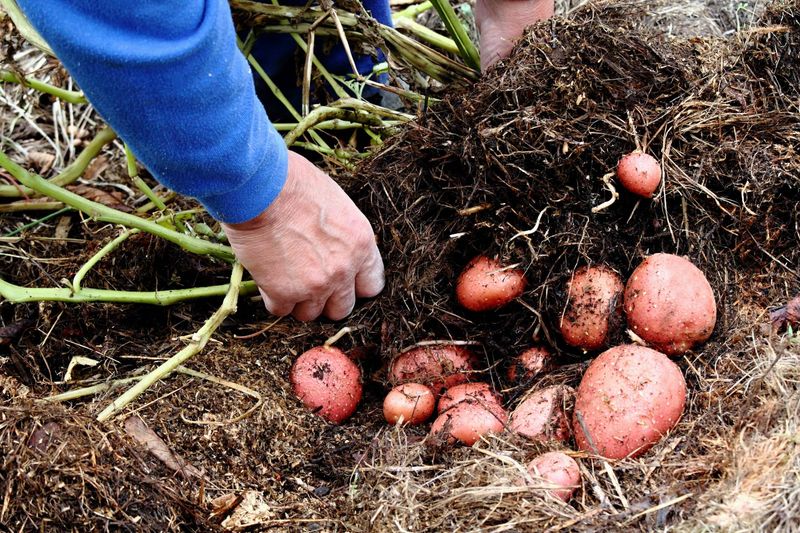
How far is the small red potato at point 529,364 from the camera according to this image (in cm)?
206

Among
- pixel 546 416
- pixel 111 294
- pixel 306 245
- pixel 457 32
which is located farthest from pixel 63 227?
pixel 546 416

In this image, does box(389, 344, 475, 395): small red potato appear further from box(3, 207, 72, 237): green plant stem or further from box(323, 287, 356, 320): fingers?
box(3, 207, 72, 237): green plant stem

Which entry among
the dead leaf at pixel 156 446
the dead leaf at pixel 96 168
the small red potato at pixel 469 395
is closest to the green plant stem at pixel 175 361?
the dead leaf at pixel 156 446

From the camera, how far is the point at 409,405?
6.63 ft

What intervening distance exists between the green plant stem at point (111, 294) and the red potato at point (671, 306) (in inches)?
41.4

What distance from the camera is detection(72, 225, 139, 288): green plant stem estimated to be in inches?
81.2

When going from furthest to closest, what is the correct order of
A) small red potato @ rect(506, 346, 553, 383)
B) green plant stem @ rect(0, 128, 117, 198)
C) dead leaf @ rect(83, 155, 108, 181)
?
dead leaf @ rect(83, 155, 108, 181), green plant stem @ rect(0, 128, 117, 198), small red potato @ rect(506, 346, 553, 383)

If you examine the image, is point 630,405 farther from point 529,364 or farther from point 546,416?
point 529,364

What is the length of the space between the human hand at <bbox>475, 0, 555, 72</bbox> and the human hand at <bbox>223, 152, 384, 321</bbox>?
0.68 metres

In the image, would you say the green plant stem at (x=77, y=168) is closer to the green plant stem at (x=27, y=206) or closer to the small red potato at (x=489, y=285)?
the green plant stem at (x=27, y=206)

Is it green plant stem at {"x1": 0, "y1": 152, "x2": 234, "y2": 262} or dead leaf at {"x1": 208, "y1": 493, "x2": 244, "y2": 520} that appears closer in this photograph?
dead leaf at {"x1": 208, "y1": 493, "x2": 244, "y2": 520}

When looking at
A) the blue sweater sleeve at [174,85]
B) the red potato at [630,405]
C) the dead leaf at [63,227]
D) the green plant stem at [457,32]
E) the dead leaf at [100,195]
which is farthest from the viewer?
the dead leaf at [100,195]

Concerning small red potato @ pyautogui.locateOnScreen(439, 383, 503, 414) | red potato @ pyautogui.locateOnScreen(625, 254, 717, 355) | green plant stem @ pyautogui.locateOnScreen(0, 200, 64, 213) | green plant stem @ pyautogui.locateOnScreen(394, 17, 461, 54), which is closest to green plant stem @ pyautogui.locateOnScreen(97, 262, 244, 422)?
small red potato @ pyautogui.locateOnScreen(439, 383, 503, 414)

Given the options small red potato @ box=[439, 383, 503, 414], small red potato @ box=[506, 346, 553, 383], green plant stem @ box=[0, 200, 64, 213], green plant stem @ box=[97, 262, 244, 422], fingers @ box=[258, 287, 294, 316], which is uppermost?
green plant stem @ box=[0, 200, 64, 213]
